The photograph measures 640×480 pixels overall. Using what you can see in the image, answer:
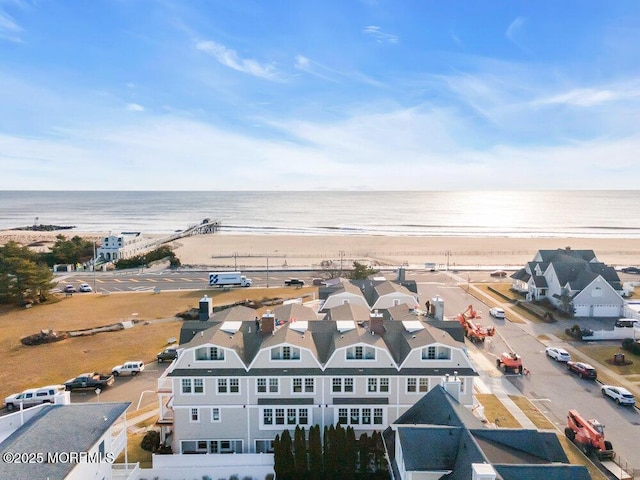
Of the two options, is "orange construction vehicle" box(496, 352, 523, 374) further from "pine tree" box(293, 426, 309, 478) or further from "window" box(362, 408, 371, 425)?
"pine tree" box(293, 426, 309, 478)

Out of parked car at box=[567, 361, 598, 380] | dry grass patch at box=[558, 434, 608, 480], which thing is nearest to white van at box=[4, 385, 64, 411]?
dry grass patch at box=[558, 434, 608, 480]

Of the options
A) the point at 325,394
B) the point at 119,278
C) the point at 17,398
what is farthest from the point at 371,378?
the point at 119,278

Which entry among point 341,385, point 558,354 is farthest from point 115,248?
point 558,354

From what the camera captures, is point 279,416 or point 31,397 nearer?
point 279,416

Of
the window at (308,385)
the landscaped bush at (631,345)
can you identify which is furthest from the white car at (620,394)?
the window at (308,385)

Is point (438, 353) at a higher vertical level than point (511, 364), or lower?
higher

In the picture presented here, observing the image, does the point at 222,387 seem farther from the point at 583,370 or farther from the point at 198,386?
the point at 583,370
